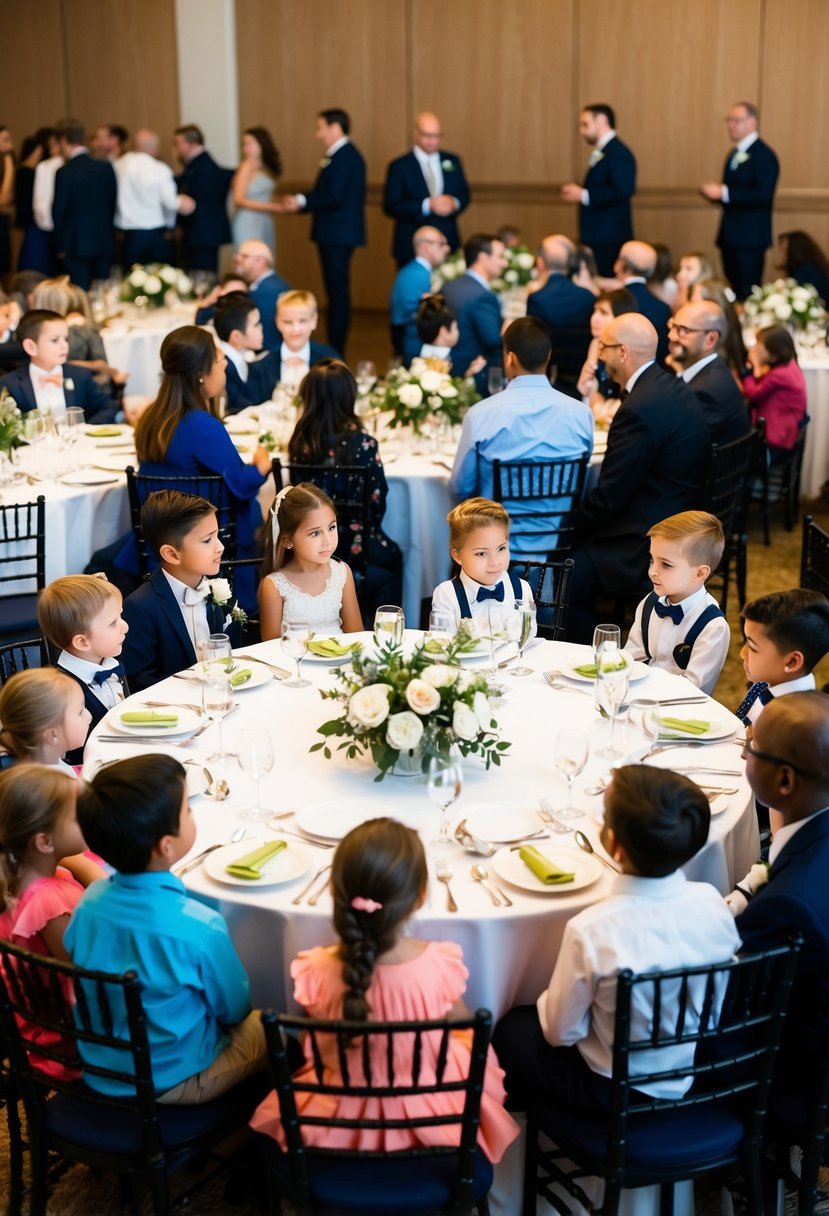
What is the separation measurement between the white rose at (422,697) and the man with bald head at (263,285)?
590cm

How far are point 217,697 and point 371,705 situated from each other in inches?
18.4

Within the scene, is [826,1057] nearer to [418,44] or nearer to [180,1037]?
[180,1037]

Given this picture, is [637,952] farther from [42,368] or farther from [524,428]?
[42,368]

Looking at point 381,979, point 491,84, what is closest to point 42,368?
point 381,979

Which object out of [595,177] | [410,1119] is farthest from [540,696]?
[595,177]

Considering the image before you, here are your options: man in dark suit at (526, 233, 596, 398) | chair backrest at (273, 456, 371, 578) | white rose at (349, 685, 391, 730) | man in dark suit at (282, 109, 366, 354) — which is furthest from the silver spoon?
man in dark suit at (282, 109, 366, 354)

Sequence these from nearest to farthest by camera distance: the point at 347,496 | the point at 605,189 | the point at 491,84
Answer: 1. the point at 347,496
2. the point at 605,189
3. the point at 491,84

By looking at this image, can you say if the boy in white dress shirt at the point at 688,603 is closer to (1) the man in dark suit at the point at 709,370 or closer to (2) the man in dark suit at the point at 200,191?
(1) the man in dark suit at the point at 709,370

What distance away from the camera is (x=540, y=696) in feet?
12.2

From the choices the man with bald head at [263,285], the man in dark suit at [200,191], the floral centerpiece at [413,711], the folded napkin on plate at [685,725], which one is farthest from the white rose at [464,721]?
the man in dark suit at [200,191]

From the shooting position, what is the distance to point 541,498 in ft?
18.5

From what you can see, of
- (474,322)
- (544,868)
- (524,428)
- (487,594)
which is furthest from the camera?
(474,322)

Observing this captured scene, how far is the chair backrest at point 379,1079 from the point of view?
92.0 inches

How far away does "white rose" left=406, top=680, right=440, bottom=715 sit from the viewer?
9.96 ft
